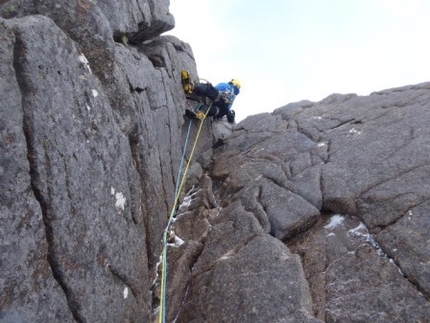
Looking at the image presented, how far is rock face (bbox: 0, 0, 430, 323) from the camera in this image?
585cm

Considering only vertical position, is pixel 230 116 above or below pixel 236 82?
below

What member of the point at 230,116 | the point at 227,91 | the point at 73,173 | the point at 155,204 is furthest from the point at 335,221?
the point at 230,116

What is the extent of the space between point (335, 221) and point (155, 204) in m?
4.87

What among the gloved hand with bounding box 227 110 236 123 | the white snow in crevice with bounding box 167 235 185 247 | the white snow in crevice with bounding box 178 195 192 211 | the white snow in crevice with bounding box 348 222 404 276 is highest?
the gloved hand with bounding box 227 110 236 123

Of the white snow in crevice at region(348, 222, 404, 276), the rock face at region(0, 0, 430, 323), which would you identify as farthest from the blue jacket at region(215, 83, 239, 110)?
the white snow in crevice at region(348, 222, 404, 276)

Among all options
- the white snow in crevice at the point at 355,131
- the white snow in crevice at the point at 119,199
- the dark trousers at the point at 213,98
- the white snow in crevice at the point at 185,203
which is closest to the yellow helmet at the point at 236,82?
the dark trousers at the point at 213,98

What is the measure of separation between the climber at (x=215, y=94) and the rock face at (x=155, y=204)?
170cm

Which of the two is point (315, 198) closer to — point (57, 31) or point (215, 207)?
point (215, 207)

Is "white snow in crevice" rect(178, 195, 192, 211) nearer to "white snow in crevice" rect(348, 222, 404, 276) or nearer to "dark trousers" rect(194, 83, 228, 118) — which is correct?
"dark trousers" rect(194, 83, 228, 118)

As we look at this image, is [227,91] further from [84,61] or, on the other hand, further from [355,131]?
[84,61]

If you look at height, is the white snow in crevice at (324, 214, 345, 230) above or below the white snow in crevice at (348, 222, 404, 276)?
below

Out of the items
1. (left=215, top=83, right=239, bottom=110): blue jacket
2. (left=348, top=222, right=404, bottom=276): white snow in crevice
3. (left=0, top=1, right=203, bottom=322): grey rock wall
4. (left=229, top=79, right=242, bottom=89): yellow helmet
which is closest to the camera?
(left=0, top=1, right=203, bottom=322): grey rock wall

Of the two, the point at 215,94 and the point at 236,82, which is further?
the point at 236,82

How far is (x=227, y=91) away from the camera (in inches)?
690
